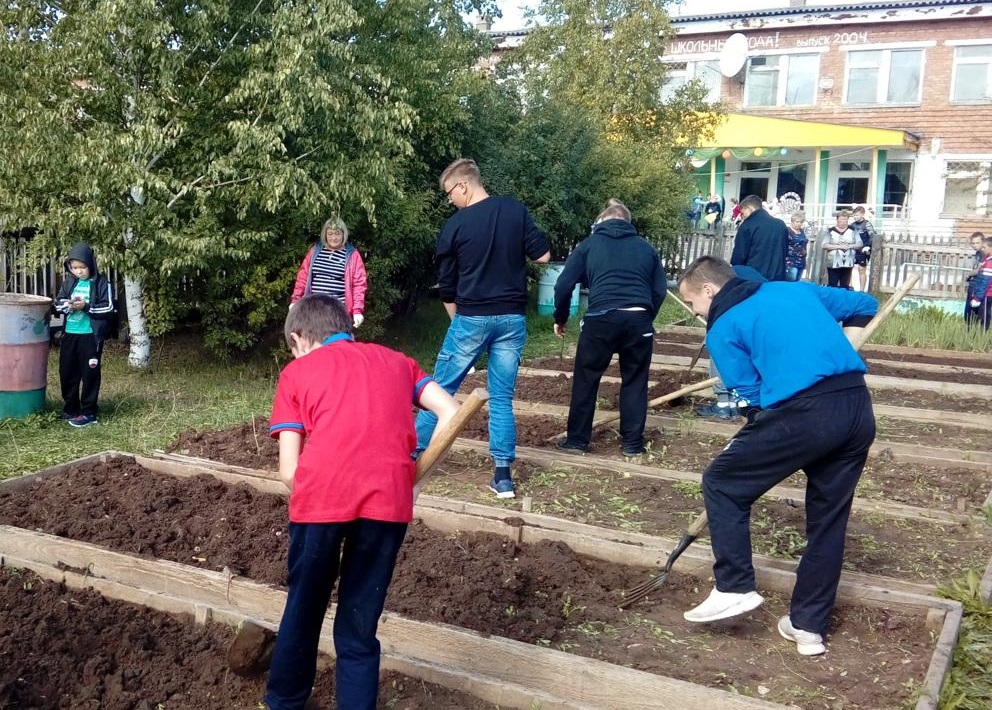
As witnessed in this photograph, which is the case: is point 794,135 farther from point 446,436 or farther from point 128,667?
point 128,667

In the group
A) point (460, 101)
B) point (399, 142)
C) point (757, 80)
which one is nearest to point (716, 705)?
point (399, 142)

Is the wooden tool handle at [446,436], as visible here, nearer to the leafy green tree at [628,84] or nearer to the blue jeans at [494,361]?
the blue jeans at [494,361]

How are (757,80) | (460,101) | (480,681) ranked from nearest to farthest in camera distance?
(480,681), (460,101), (757,80)

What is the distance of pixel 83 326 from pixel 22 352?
496 millimetres

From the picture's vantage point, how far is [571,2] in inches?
823

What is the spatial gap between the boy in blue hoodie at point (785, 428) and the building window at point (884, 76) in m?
27.6

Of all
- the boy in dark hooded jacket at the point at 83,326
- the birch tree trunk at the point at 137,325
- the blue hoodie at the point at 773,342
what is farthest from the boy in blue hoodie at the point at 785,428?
the birch tree trunk at the point at 137,325

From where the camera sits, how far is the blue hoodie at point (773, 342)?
396 cm

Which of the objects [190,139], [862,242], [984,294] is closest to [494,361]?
[190,139]

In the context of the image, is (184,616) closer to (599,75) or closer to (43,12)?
(43,12)

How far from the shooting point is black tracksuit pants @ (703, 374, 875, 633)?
395cm

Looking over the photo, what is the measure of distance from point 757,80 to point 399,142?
76.6ft

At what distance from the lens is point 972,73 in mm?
27484

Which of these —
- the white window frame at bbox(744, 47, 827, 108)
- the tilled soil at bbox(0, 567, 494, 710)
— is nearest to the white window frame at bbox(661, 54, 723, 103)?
the white window frame at bbox(744, 47, 827, 108)
